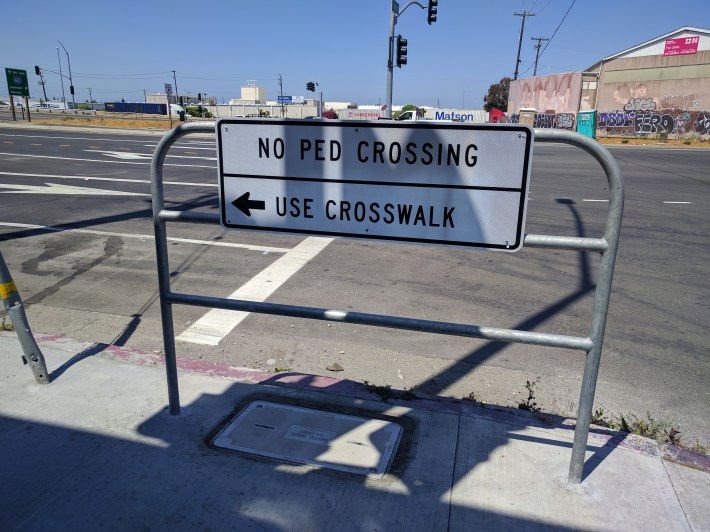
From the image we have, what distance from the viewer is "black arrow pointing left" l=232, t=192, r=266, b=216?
2510 millimetres

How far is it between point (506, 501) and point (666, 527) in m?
0.65

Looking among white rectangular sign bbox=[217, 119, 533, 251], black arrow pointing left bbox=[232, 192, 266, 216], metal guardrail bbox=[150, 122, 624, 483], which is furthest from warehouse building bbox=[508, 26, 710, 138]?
black arrow pointing left bbox=[232, 192, 266, 216]

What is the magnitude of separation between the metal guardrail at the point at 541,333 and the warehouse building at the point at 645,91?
39823 millimetres

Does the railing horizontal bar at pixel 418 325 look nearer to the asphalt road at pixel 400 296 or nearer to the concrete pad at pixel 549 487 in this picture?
the concrete pad at pixel 549 487

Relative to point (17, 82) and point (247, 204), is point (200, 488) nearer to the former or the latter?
point (247, 204)

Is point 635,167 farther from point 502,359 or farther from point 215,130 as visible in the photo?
point 215,130

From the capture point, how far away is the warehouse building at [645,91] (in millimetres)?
39719

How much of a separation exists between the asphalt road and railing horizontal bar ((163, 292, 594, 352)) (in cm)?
140

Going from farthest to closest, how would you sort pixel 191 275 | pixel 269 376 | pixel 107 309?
pixel 191 275 → pixel 107 309 → pixel 269 376

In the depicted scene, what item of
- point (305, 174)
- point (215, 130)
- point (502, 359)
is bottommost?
point (502, 359)

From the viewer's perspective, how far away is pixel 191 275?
19.7ft

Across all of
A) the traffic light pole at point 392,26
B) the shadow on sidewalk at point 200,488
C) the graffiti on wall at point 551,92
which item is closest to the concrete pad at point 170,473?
the shadow on sidewalk at point 200,488

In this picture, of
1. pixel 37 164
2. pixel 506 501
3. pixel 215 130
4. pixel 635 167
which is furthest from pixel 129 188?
pixel 635 167

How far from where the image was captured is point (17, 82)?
36.4m
